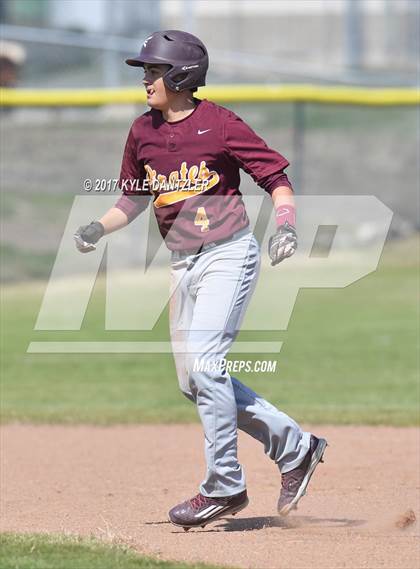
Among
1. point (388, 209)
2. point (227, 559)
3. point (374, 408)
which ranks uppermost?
point (227, 559)

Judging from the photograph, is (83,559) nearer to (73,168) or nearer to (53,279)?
(53,279)

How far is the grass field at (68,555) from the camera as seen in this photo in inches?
174

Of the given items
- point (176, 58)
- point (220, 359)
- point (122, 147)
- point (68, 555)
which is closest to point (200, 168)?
point (176, 58)

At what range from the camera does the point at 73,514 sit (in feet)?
18.2

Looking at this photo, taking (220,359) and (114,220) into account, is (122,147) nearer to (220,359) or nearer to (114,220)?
(114,220)

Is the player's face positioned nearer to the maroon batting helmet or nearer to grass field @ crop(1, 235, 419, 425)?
the maroon batting helmet

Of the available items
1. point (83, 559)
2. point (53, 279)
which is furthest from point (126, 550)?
point (53, 279)

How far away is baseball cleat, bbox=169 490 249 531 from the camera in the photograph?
16.9ft

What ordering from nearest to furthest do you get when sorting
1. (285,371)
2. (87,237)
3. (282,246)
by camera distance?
(282,246)
(87,237)
(285,371)

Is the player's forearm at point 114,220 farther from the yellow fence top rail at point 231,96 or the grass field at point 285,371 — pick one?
the yellow fence top rail at point 231,96

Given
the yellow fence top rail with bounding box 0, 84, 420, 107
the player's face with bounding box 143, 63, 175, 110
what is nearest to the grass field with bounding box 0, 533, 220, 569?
the player's face with bounding box 143, 63, 175, 110

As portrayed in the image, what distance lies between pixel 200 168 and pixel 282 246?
0.54 metres

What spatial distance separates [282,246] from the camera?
4.94 m

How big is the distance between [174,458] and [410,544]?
2302 millimetres
